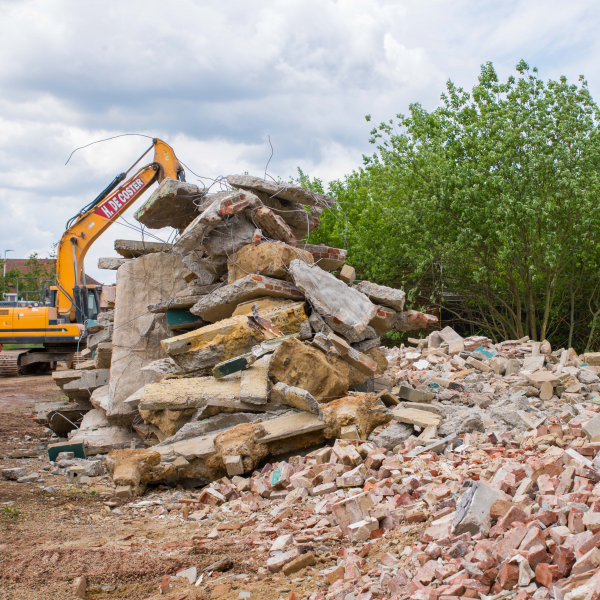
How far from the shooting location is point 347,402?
5289 millimetres

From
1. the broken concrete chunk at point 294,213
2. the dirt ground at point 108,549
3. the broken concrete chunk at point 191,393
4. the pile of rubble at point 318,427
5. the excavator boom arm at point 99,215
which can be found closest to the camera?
the pile of rubble at point 318,427

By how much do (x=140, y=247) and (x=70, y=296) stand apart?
724 cm

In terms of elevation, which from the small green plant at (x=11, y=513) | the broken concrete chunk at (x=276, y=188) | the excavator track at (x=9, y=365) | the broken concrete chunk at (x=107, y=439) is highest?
the broken concrete chunk at (x=276, y=188)

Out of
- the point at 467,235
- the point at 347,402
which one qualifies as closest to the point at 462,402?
the point at 347,402

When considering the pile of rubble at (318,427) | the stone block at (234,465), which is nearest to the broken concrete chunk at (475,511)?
the pile of rubble at (318,427)

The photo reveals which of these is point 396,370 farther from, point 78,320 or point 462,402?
point 78,320

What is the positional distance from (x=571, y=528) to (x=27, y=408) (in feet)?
36.5

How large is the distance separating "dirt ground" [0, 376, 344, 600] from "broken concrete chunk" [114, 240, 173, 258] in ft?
11.3

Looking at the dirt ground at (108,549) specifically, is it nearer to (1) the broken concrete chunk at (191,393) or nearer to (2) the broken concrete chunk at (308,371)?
(1) the broken concrete chunk at (191,393)

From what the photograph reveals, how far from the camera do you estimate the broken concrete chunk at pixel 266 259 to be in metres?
6.39

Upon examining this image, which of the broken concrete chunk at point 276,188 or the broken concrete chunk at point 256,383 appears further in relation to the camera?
the broken concrete chunk at point 276,188

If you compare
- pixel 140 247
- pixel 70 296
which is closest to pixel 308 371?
pixel 140 247

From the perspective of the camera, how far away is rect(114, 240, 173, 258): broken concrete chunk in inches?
310

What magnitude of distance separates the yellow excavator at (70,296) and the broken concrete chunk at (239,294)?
199 inches
